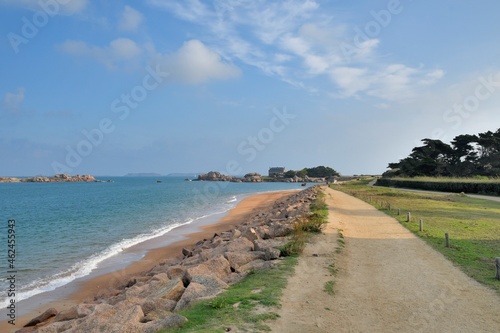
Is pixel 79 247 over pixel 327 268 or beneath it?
beneath

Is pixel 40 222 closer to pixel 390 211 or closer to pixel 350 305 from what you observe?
pixel 390 211

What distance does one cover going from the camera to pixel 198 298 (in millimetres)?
6961

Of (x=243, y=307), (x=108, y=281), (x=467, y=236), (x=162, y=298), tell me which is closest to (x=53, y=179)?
(x=108, y=281)

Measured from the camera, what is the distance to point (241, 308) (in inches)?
247

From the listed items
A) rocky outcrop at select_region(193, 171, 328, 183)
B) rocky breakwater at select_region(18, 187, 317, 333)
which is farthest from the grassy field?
rocky outcrop at select_region(193, 171, 328, 183)

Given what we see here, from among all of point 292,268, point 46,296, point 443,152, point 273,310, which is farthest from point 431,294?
point 443,152

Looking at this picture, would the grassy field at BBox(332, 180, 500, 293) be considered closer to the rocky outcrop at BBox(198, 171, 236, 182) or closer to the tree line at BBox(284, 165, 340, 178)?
the tree line at BBox(284, 165, 340, 178)

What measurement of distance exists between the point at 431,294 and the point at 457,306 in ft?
2.37

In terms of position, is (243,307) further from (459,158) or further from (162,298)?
(459,158)

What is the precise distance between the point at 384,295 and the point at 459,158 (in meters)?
64.7

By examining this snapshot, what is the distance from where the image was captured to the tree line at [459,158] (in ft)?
190

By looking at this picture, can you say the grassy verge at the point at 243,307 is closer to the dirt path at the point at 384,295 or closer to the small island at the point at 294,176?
the dirt path at the point at 384,295

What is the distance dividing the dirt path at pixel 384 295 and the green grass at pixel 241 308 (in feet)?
0.82

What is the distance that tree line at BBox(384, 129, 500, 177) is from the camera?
58.1 meters
